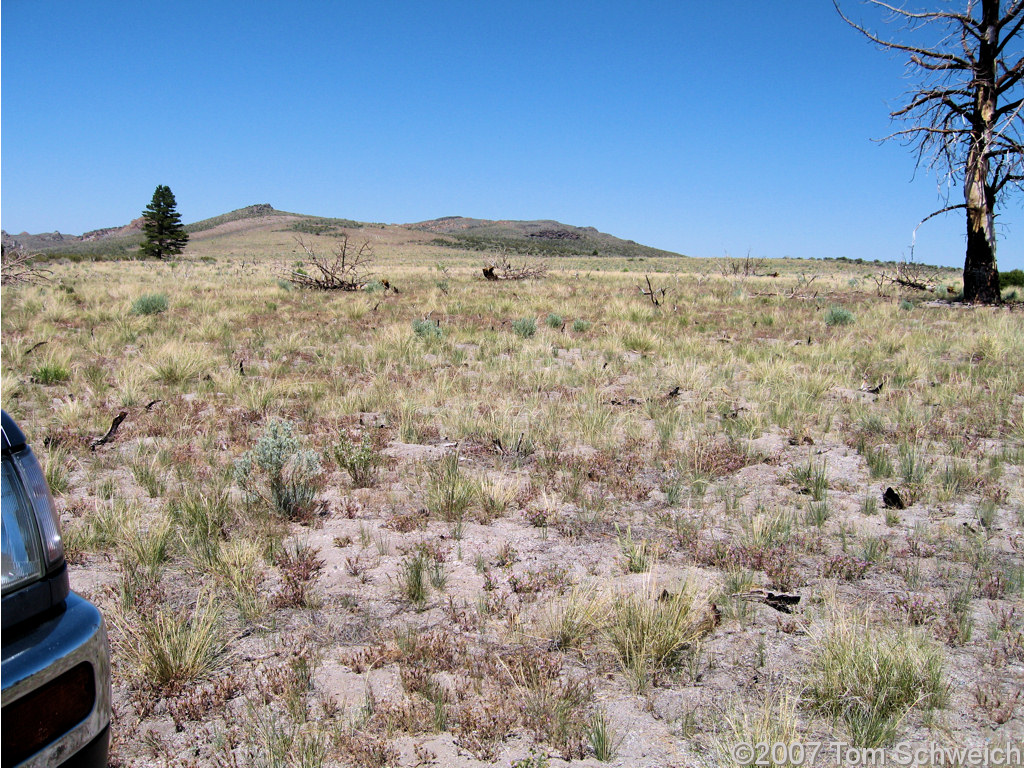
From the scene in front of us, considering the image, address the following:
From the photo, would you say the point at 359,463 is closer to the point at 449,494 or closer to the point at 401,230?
the point at 449,494

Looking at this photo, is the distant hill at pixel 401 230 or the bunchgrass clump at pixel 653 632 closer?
the bunchgrass clump at pixel 653 632

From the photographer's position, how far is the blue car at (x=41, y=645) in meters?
1.24

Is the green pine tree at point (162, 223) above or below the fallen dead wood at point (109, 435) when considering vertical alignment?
above

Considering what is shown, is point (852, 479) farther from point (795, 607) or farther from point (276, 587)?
point (276, 587)

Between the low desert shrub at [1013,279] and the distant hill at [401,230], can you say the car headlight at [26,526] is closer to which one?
the low desert shrub at [1013,279]

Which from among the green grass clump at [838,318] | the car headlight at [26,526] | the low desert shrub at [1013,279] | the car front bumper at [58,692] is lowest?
the car front bumper at [58,692]

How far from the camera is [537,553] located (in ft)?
11.8

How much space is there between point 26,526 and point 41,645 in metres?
0.26

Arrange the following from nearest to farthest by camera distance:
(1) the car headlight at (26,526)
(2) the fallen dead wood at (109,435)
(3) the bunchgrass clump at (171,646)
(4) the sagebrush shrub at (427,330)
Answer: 1. (1) the car headlight at (26,526)
2. (3) the bunchgrass clump at (171,646)
3. (2) the fallen dead wood at (109,435)
4. (4) the sagebrush shrub at (427,330)

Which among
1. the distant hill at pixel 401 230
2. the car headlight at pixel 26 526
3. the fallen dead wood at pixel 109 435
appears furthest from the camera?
the distant hill at pixel 401 230

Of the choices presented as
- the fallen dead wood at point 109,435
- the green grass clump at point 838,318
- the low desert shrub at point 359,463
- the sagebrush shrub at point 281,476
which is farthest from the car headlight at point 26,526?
the green grass clump at point 838,318

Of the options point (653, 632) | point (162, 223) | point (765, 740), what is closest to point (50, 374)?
point (653, 632)

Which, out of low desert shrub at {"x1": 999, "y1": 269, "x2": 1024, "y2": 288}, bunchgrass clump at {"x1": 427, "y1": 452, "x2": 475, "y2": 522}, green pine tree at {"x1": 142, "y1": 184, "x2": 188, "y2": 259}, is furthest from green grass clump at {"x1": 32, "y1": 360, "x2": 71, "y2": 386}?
green pine tree at {"x1": 142, "y1": 184, "x2": 188, "y2": 259}

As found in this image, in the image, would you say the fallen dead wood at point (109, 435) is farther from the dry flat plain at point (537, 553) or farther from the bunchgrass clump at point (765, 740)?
the bunchgrass clump at point (765, 740)
